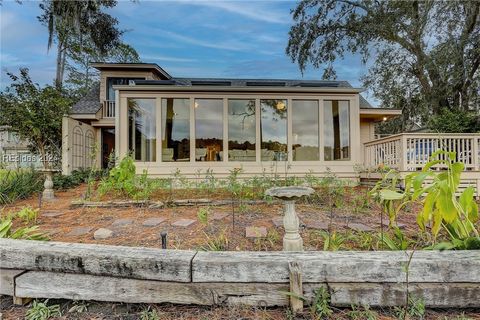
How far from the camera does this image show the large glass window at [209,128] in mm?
7051

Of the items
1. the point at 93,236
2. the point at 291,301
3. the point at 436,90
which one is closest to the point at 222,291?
the point at 291,301

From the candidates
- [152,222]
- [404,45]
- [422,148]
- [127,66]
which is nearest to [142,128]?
Result: [152,222]

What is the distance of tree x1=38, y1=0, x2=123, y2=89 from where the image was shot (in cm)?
1116

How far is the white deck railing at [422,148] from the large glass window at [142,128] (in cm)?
549

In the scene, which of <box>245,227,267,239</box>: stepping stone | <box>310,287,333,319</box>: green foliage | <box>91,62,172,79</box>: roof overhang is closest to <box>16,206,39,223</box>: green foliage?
<box>245,227,267,239</box>: stepping stone

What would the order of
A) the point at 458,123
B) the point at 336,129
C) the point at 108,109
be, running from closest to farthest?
the point at 336,129, the point at 458,123, the point at 108,109

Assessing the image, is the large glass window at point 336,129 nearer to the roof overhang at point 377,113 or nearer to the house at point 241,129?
the house at point 241,129

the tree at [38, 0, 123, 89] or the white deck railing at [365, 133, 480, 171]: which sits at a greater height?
the tree at [38, 0, 123, 89]

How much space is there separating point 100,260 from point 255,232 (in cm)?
136

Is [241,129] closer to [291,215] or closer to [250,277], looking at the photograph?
[291,215]

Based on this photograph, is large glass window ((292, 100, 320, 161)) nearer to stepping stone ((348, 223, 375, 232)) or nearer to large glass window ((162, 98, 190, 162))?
large glass window ((162, 98, 190, 162))

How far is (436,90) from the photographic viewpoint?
11.0m

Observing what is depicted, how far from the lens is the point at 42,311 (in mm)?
1616

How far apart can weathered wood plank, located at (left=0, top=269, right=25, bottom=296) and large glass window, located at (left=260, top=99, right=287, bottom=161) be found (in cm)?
586
